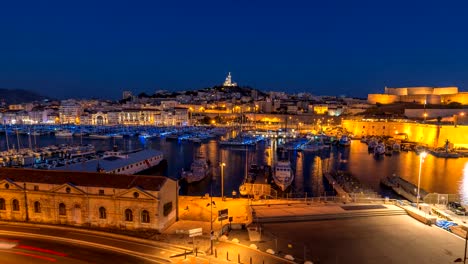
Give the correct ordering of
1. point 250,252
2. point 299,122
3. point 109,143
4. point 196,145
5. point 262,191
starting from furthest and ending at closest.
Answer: point 299,122
point 109,143
point 196,145
point 262,191
point 250,252

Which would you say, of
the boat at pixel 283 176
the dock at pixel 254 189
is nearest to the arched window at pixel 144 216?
the dock at pixel 254 189

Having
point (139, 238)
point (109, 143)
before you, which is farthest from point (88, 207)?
point (109, 143)

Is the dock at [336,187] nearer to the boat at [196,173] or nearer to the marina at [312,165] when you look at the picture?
the marina at [312,165]

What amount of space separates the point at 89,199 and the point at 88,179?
80 centimetres

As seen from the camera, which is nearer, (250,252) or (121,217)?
(250,252)

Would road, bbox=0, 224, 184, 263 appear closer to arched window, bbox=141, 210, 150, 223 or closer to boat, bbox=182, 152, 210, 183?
arched window, bbox=141, 210, 150, 223

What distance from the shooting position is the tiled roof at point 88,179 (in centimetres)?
1202

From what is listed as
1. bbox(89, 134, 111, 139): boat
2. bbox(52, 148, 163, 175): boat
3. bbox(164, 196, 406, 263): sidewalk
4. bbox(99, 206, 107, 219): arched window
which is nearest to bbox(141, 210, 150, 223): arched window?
bbox(164, 196, 406, 263): sidewalk

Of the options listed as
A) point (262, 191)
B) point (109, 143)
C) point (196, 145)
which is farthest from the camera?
point (109, 143)

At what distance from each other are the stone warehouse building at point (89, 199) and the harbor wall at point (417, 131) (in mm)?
45394

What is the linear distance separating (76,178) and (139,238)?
3.64 meters

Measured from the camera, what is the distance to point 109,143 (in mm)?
51219

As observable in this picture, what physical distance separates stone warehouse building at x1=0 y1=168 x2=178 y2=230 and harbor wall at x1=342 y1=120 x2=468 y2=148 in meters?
45.4

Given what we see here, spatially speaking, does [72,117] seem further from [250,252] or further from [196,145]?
[250,252]
